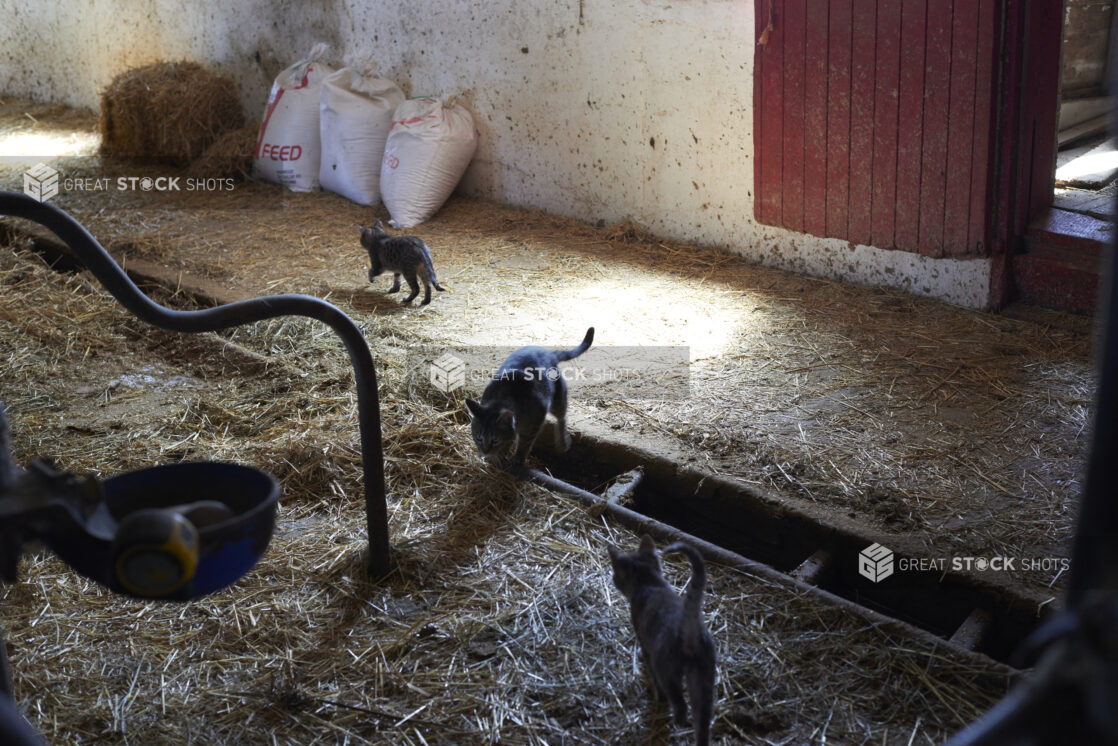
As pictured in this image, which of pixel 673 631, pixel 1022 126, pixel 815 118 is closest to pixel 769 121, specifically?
pixel 815 118

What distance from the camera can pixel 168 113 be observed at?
8742mm

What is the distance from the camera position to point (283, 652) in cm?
264

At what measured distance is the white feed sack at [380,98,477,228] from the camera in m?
7.07

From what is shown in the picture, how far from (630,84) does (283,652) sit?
469 cm

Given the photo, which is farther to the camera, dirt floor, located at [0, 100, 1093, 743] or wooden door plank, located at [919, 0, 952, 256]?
wooden door plank, located at [919, 0, 952, 256]

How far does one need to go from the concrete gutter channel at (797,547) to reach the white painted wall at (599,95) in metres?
2.32

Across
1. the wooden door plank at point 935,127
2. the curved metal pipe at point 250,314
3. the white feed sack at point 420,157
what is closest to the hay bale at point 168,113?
the white feed sack at point 420,157

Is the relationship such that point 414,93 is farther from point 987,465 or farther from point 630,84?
point 987,465

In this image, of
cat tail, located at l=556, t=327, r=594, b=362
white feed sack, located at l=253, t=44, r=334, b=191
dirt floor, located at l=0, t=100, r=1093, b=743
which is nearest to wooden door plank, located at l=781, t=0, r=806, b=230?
dirt floor, located at l=0, t=100, r=1093, b=743

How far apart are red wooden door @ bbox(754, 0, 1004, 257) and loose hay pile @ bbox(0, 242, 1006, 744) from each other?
8.89 ft

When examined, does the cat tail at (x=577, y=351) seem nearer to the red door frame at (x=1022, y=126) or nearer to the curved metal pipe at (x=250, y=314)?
the curved metal pipe at (x=250, y=314)

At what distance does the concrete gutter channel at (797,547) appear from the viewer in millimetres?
2697

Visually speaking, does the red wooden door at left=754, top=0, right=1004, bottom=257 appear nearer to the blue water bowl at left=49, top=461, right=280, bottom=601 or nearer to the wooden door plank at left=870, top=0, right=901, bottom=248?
the wooden door plank at left=870, top=0, right=901, bottom=248

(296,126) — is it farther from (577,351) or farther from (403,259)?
(577,351)
